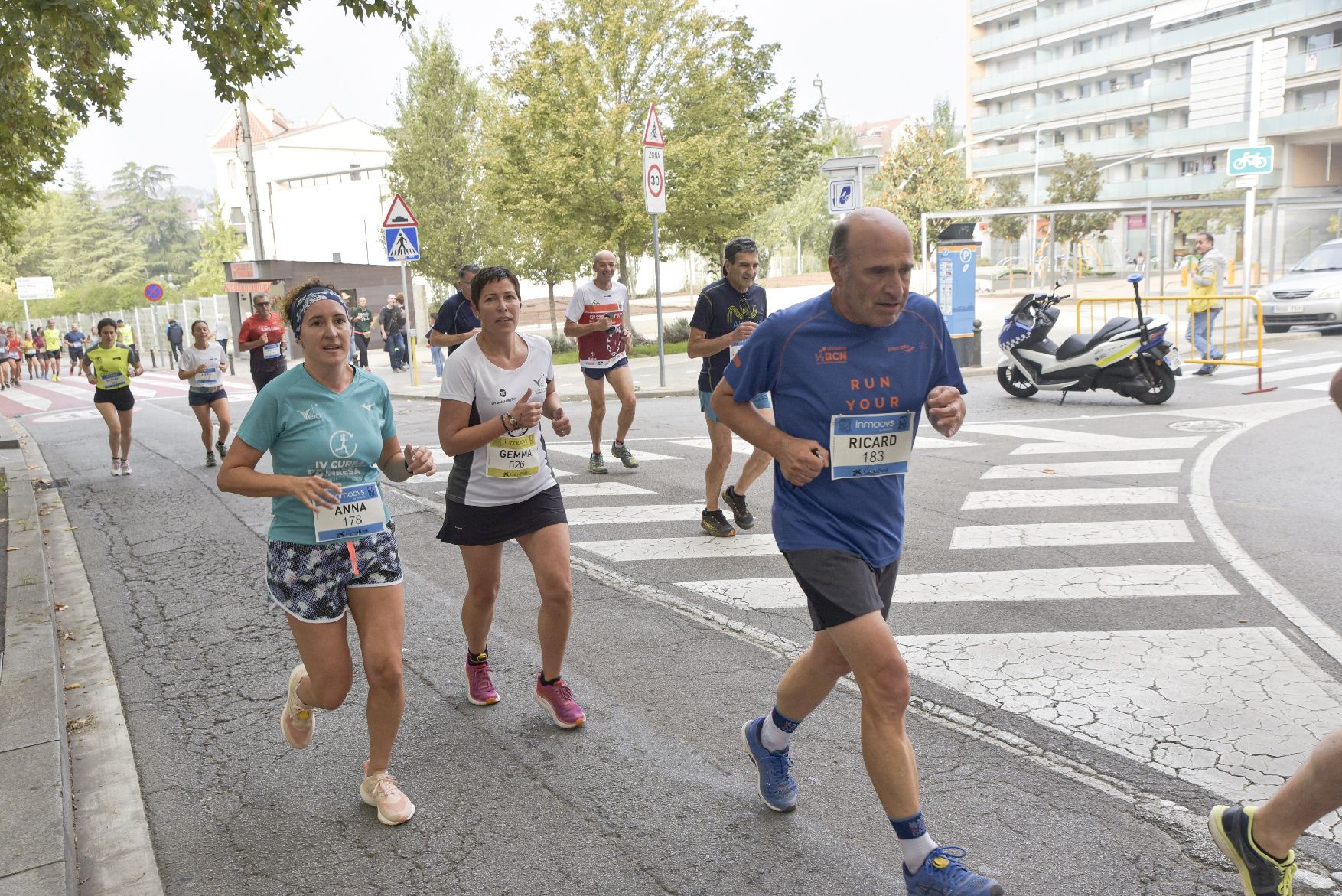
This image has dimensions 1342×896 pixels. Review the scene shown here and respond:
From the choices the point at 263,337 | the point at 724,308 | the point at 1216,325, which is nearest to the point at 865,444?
the point at 724,308

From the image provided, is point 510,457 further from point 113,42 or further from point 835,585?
point 113,42

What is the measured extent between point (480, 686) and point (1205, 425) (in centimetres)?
934

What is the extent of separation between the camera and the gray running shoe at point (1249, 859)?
283 cm

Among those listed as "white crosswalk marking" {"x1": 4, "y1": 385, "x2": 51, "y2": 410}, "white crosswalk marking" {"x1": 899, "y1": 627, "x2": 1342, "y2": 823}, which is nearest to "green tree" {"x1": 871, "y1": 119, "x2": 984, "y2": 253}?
"white crosswalk marking" {"x1": 4, "y1": 385, "x2": 51, "y2": 410}

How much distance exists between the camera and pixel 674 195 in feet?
82.6

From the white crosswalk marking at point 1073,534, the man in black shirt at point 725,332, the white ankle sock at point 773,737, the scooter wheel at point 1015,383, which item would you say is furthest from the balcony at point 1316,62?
the white ankle sock at point 773,737

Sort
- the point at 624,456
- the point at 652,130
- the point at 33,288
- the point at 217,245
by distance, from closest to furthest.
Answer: the point at 624,456, the point at 652,130, the point at 33,288, the point at 217,245

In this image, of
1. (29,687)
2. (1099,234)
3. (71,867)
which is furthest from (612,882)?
(1099,234)

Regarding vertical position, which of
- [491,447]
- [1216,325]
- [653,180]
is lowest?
[1216,325]

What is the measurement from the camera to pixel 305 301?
372 cm

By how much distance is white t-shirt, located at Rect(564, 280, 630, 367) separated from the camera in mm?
9773

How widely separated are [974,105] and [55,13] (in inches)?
3057

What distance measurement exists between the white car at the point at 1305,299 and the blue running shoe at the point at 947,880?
20339mm

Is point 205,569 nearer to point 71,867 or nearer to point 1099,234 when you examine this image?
point 71,867
